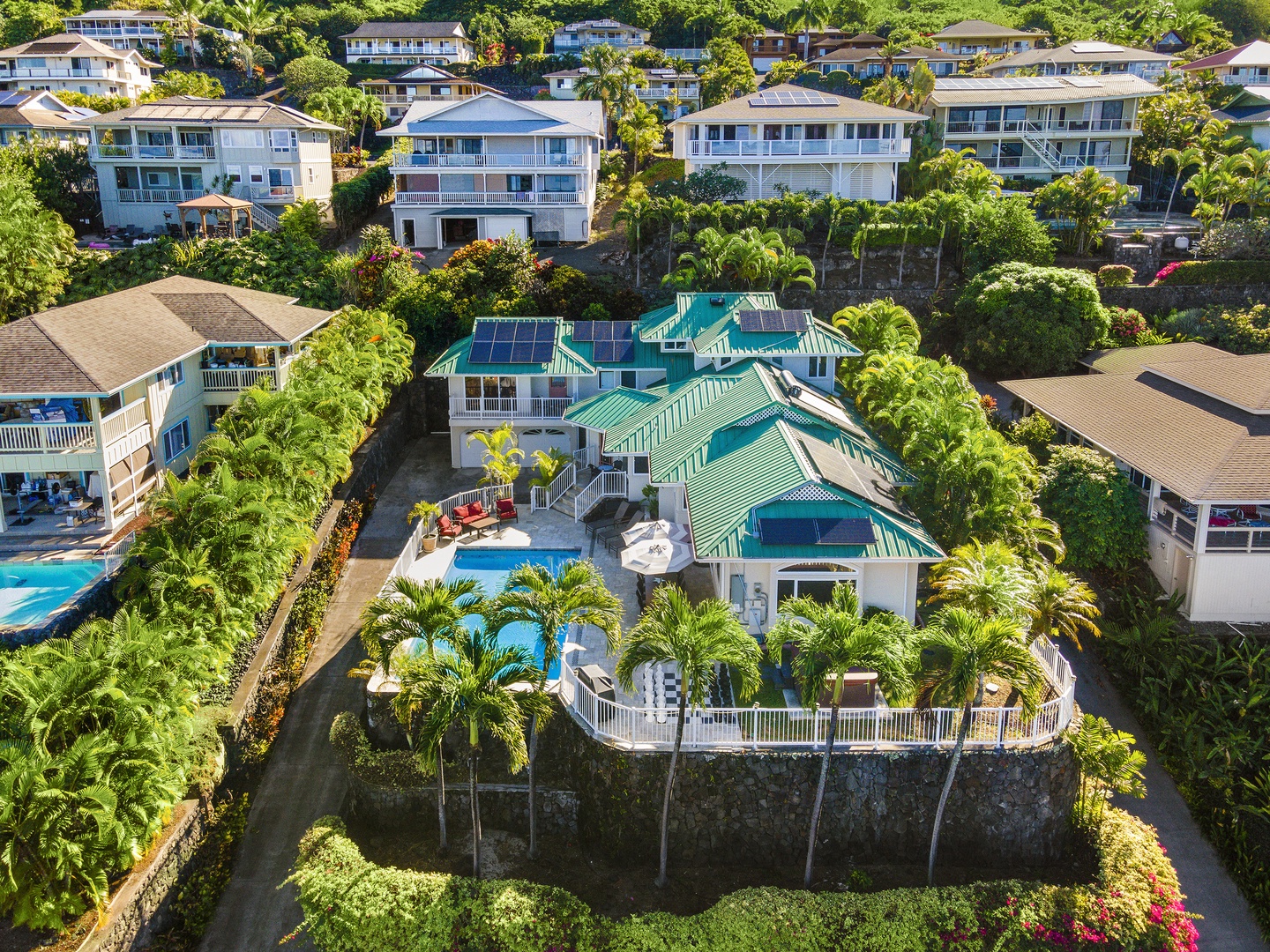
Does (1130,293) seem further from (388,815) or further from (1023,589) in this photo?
(388,815)

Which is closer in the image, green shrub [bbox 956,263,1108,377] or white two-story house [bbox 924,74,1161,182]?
green shrub [bbox 956,263,1108,377]

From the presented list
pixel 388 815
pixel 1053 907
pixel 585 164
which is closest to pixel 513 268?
pixel 585 164

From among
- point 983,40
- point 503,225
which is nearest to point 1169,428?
point 503,225

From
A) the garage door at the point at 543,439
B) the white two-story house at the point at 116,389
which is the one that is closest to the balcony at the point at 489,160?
the white two-story house at the point at 116,389

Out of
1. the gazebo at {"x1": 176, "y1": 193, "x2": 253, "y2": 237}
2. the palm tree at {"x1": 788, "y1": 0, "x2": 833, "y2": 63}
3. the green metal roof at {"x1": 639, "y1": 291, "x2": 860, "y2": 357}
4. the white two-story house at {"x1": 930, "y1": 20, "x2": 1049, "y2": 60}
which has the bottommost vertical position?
the green metal roof at {"x1": 639, "y1": 291, "x2": 860, "y2": 357}

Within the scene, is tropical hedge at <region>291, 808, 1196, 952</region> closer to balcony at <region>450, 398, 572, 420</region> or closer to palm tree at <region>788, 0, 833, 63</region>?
balcony at <region>450, 398, 572, 420</region>

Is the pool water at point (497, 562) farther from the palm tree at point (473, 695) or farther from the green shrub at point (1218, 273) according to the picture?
the green shrub at point (1218, 273)

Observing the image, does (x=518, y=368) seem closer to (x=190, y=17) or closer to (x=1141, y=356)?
(x=1141, y=356)

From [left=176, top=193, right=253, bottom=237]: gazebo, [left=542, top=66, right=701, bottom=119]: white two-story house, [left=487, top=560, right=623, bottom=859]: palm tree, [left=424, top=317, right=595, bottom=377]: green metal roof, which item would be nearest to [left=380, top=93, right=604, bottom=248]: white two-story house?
[left=176, top=193, right=253, bottom=237]: gazebo
